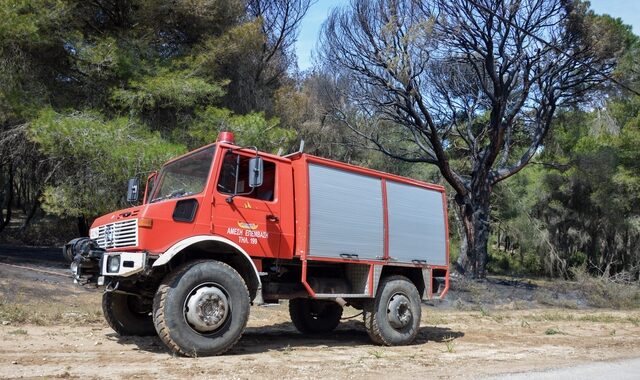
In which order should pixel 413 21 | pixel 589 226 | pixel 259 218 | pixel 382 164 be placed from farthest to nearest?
1. pixel 589 226
2. pixel 382 164
3. pixel 413 21
4. pixel 259 218

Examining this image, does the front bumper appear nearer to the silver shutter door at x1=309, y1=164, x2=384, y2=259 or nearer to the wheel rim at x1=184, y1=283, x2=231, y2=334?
the wheel rim at x1=184, y1=283, x2=231, y2=334

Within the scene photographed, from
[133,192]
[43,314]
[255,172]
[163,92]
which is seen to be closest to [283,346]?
[255,172]

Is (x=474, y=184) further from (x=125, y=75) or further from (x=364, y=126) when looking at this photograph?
(x=125, y=75)

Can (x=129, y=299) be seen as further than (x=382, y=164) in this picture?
No

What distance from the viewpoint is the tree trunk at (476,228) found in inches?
898

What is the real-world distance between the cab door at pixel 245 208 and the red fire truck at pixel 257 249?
0.02 m

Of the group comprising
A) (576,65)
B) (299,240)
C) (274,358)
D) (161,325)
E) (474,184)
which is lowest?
(274,358)

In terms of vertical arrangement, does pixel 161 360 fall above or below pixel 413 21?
below

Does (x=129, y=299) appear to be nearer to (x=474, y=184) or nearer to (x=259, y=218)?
(x=259, y=218)

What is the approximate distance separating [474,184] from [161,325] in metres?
18.4

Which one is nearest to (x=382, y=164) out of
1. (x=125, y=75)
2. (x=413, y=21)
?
(x=413, y=21)

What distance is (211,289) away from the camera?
7.53 meters

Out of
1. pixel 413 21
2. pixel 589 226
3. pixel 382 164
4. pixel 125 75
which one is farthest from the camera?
pixel 589 226

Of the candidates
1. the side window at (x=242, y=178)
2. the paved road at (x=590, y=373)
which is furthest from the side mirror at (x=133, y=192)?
the paved road at (x=590, y=373)
